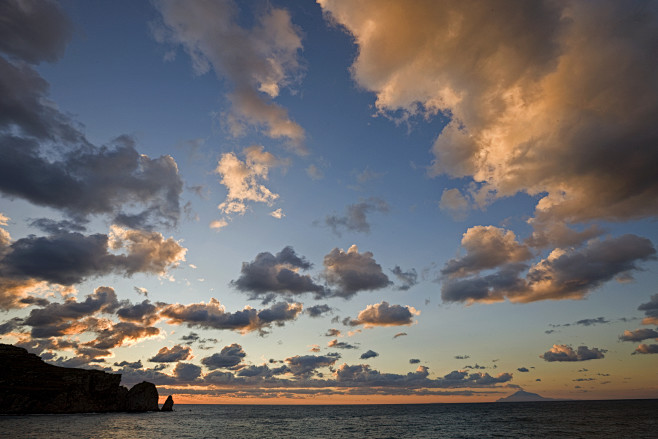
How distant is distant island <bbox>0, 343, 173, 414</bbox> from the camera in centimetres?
13938

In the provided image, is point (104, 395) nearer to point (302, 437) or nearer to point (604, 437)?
point (302, 437)

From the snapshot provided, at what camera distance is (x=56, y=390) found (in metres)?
150

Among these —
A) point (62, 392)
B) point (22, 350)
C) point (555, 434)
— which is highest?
point (22, 350)

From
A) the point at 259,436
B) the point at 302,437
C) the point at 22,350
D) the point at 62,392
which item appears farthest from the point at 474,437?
the point at 22,350

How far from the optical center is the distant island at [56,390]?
5487 inches

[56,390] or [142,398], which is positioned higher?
[56,390]

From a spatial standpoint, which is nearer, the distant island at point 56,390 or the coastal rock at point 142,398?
the distant island at point 56,390

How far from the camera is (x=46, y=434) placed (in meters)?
78.2

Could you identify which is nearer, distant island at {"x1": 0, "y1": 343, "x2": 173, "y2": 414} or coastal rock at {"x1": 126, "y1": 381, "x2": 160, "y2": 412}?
distant island at {"x1": 0, "y1": 343, "x2": 173, "y2": 414}

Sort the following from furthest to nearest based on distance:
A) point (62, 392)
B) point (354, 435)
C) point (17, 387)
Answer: point (62, 392), point (17, 387), point (354, 435)

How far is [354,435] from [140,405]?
144m

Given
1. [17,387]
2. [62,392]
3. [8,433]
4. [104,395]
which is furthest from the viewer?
[104,395]

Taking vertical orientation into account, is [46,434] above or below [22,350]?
below

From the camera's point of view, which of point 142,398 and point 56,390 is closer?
point 56,390
